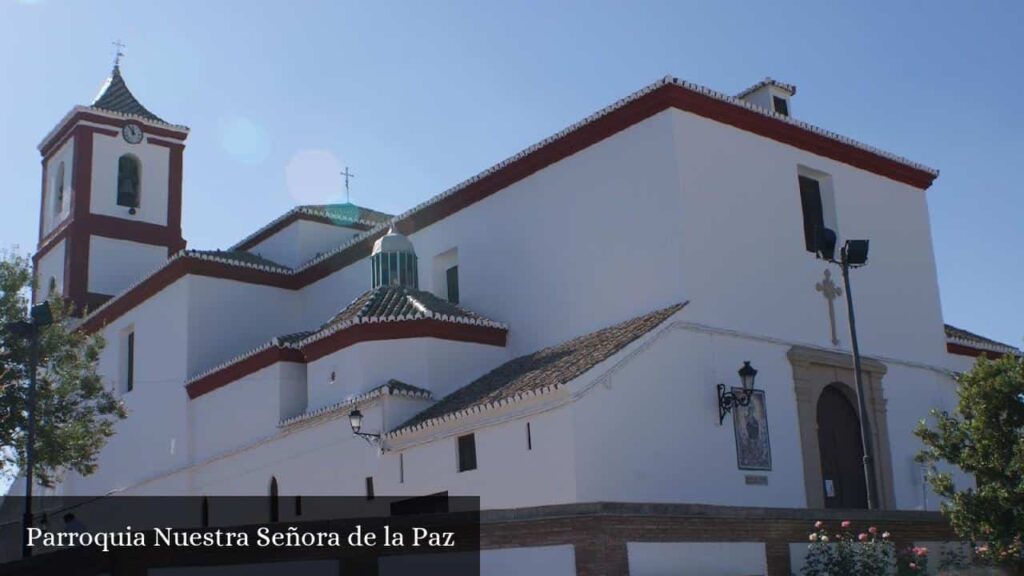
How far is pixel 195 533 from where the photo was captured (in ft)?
43.0

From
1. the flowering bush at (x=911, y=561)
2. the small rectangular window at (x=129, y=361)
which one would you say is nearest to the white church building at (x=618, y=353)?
the flowering bush at (x=911, y=561)

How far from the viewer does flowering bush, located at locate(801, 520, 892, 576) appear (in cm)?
1425

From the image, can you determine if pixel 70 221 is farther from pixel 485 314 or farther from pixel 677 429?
pixel 677 429

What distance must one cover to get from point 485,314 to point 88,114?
1491 cm

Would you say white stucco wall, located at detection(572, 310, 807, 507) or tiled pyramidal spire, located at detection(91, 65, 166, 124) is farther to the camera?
tiled pyramidal spire, located at detection(91, 65, 166, 124)

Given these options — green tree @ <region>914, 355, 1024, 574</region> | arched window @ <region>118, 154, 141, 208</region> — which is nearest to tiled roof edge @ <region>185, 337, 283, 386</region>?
arched window @ <region>118, 154, 141, 208</region>

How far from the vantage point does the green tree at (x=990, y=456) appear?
15.1 m

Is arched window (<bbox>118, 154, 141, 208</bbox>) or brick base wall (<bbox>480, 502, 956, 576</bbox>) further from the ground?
arched window (<bbox>118, 154, 141, 208</bbox>)

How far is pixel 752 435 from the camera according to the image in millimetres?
18094

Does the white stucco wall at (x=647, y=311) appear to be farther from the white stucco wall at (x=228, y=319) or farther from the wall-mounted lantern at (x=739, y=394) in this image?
the white stucco wall at (x=228, y=319)

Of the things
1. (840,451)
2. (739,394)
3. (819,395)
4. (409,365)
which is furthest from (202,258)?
(840,451)

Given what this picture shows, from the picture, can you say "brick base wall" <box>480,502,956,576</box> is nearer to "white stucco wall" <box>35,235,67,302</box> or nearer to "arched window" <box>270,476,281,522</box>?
"arched window" <box>270,476,281,522</box>

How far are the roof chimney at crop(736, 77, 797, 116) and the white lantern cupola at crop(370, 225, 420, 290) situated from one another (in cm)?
688

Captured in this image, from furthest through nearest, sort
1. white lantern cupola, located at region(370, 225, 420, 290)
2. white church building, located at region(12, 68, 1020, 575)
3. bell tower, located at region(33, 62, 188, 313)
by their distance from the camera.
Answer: bell tower, located at region(33, 62, 188, 313), white lantern cupola, located at region(370, 225, 420, 290), white church building, located at region(12, 68, 1020, 575)
